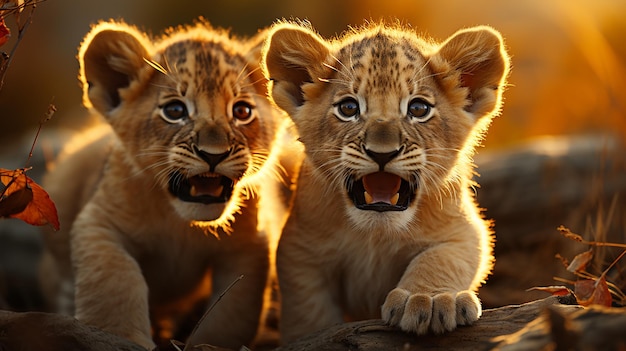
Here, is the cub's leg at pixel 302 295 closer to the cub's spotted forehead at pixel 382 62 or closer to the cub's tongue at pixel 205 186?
the cub's tongue at pixel 205 186

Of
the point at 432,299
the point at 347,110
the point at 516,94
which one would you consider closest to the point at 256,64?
the point at 347,110

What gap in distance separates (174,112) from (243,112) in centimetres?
36

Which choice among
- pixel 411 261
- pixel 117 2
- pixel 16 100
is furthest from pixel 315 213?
pixel 117 2

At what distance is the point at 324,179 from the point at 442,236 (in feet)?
2.14

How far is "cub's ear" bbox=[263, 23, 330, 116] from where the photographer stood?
434 cm

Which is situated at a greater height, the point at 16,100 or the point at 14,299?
the point at 16,100

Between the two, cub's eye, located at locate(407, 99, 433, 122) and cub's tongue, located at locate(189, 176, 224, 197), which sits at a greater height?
cub's eye, located at locate(407, 99, 433, 122)

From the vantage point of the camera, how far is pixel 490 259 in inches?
175

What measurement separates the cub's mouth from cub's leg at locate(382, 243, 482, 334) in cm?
32

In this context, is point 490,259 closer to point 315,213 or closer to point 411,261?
point 411,261

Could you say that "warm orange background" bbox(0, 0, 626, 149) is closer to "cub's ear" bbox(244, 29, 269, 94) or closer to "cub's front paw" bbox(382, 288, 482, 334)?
"cub's ear" bbox(244, 29, 269, 94)

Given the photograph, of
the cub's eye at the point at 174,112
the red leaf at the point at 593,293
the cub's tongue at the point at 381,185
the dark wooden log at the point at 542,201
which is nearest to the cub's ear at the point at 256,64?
the cub's eye at the point at 174,112

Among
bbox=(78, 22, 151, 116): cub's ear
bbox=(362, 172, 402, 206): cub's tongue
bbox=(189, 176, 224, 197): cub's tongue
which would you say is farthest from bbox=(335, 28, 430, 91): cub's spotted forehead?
bbox=(78, 22, 151, 116): cub's ear

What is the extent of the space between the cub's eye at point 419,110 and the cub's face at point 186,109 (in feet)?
2.75
